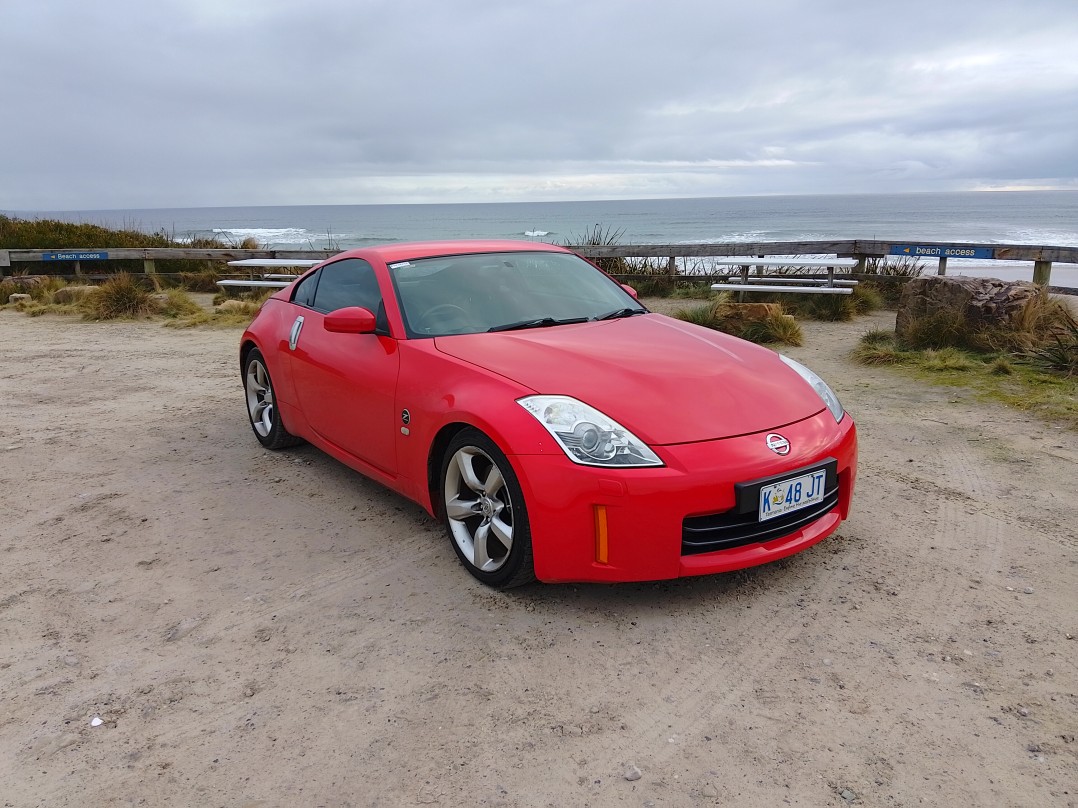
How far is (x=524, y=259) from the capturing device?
4383mm

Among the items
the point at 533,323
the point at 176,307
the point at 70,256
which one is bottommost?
the point at 176,307

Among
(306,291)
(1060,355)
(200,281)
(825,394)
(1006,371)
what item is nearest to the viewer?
(825,394)

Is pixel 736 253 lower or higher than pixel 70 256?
lower

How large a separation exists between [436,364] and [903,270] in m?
12.2

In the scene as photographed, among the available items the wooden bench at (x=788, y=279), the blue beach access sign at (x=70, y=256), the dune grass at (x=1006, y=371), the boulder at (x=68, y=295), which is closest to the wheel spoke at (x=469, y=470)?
the dune grass at (x=1006, y=371)

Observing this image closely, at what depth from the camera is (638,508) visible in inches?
109

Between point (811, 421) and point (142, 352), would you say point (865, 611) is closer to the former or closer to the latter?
point (811, 421)

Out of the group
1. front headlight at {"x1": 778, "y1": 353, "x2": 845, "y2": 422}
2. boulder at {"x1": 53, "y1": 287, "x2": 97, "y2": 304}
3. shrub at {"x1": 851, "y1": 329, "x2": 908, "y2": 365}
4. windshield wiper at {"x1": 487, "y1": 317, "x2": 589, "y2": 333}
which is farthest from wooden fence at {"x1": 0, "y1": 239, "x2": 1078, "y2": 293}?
windshield wiper at {"x1": 487, "y1": 317, "x2": 589, "y2": 333}

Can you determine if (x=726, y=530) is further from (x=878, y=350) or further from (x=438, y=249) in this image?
(x=878, y=350)

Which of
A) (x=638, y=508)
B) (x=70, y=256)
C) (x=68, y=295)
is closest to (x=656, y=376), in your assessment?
(x=638, y=508)

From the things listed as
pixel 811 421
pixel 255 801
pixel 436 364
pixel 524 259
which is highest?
pixel 524 259

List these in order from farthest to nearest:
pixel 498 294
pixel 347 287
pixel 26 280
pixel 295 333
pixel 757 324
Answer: pixel 26 280, pixel 757 324, pixel 295 333, pixel 347 287, pixel 498 294

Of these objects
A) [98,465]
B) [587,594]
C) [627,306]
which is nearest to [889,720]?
[587,594]

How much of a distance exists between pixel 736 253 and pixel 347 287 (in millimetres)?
11083
